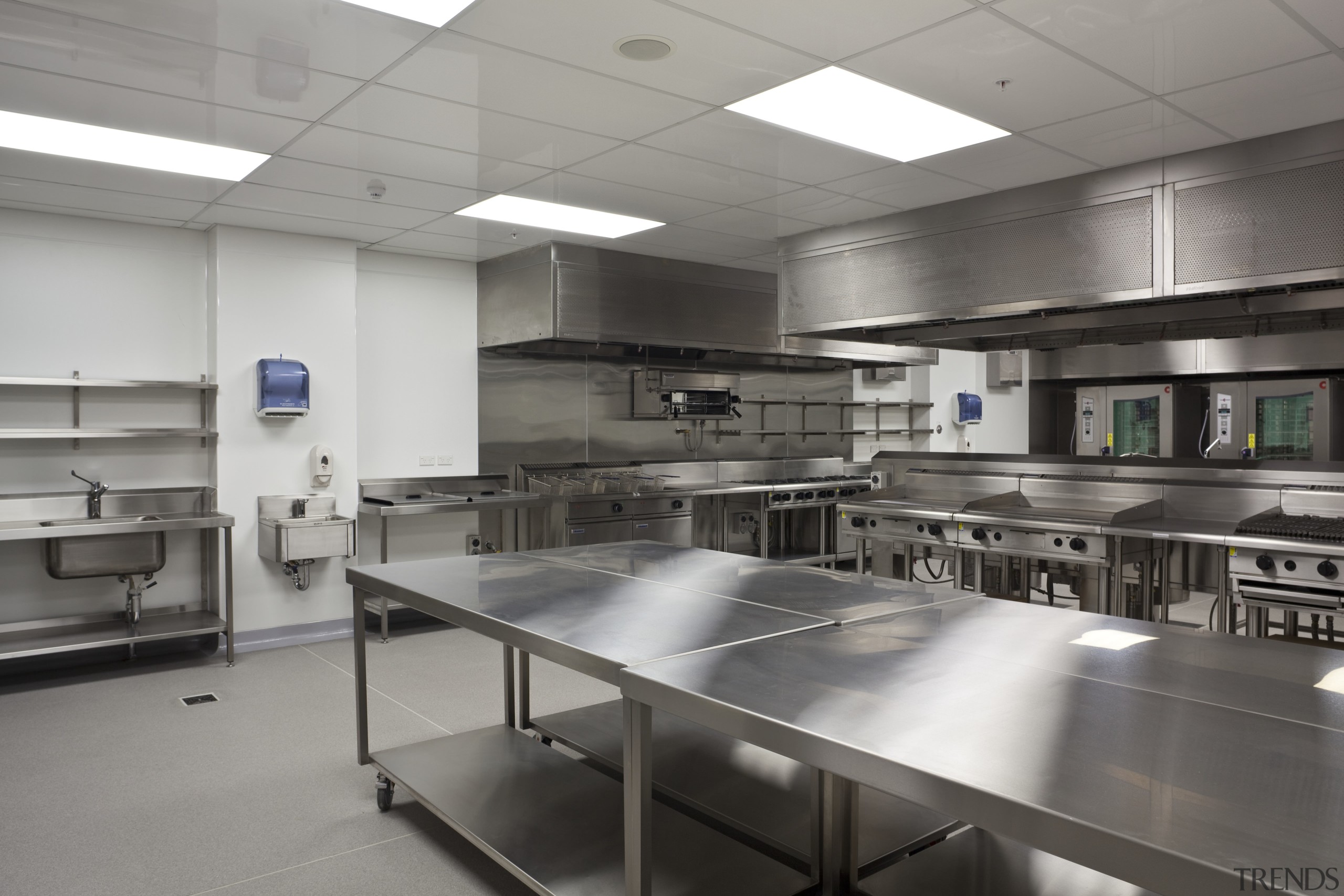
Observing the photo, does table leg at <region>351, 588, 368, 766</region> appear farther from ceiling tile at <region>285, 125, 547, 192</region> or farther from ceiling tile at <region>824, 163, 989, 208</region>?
ceiling tile at <region>824, 163, 989, 208</region>

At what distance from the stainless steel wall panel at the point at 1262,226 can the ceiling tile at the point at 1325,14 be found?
2.98 ft

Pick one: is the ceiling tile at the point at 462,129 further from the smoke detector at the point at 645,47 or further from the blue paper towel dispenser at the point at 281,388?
the blue paper towel dispenser at the point at 281,388

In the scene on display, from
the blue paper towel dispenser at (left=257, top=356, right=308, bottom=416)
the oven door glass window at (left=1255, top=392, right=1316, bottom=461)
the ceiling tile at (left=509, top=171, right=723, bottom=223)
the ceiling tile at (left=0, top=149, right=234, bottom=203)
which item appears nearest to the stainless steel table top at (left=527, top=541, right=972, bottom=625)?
the ceiling tile at (left=509, top=171, right=723, bottom=223)

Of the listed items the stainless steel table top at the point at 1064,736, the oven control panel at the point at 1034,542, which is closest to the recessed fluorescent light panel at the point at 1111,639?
the stainless steel table top at the point at 1064,736

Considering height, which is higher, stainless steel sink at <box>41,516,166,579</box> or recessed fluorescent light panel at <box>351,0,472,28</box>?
recessed fluorescent light panel at <box>351,0,472,28</box>

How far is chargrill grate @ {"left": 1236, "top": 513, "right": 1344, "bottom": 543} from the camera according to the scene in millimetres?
3553

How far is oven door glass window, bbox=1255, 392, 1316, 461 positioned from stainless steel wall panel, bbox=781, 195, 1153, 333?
452cm

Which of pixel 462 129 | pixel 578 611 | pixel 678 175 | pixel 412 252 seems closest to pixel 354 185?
pixel 462 129

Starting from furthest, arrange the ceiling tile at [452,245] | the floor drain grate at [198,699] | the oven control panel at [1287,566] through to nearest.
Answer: the ceiling tile at [452,245]
the floor drain grate at [198,699]
the oven control panel at [1287,566]

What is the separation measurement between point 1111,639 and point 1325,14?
6.46 ft

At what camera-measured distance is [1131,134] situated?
346cm

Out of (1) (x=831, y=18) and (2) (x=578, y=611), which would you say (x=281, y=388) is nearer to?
(2) (x=578, y=611)

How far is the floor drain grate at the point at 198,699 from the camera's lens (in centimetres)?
416

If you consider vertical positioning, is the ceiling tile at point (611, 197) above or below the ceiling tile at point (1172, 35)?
above
